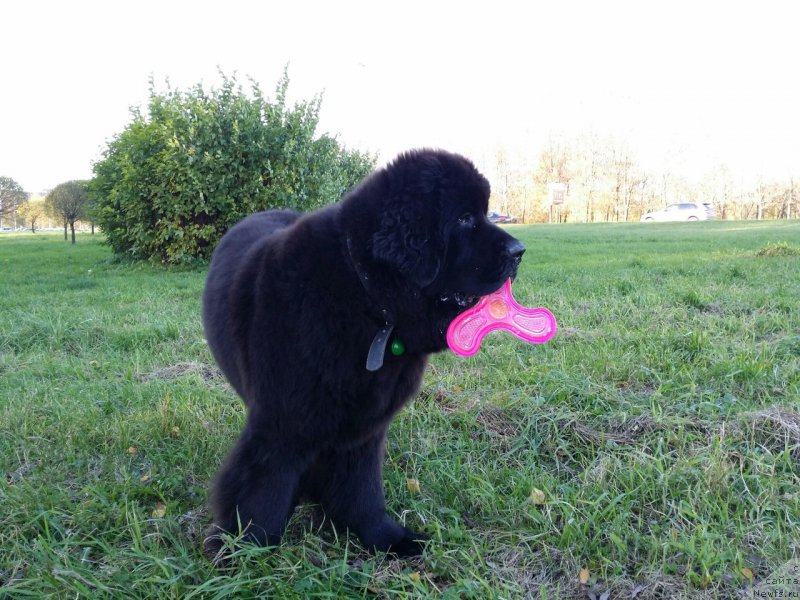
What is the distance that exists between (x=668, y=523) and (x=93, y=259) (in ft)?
43.4

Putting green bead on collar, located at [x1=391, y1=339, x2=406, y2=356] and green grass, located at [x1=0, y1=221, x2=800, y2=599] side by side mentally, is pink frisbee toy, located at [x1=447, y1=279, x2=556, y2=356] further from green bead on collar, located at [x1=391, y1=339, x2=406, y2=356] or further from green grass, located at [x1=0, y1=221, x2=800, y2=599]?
green grass, located at [x1=0, y1=221, x2=800, y2=599]

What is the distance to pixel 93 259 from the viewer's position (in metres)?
12.7

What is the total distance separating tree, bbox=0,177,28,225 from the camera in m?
28.7

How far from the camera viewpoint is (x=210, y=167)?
9.34 meters

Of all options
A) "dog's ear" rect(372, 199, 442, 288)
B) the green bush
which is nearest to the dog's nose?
"dog's ear" rect(372, 199, 442, 288)

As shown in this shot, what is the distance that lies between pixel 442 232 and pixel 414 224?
0.42 feet

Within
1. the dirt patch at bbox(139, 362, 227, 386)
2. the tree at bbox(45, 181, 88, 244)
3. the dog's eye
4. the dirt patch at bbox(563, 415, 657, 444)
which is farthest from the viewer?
the tree at bbox(45, 181, 88, 244)

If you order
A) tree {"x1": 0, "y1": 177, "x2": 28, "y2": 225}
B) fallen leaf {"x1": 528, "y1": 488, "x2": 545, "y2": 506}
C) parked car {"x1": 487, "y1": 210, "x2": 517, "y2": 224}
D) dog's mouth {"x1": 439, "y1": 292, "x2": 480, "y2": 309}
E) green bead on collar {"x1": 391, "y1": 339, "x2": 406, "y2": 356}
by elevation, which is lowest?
fallen leaf {"x1": 528, "y1": 488, "x2": 545, "y2": 506}

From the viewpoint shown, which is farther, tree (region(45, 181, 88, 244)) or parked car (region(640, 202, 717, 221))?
parked car (region(640, 202, 717, 221))

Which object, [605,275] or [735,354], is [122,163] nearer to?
[605,275]

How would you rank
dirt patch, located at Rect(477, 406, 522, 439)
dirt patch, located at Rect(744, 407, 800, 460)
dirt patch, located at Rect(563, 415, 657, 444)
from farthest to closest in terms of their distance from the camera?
dirt patch, located at Rect(477, 406, 522, 439)
dirt patch, located at Rect(563, 415, 657, 444)
dirt patch, located at Rect(744, 407, 800, 460)

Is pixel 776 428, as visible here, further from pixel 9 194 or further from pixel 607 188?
pixel 607 188

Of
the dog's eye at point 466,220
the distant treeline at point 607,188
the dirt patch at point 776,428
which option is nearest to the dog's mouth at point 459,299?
the dog's eye at point 466,220

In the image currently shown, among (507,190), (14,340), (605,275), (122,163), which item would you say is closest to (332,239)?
(14,340)
